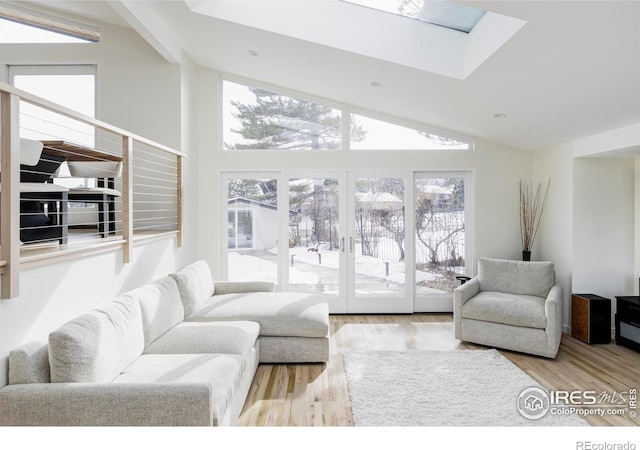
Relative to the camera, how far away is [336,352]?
153 inches

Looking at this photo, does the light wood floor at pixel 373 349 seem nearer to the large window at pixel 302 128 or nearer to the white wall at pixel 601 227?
the white wall at pixel 601 227

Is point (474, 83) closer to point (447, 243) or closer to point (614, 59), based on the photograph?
point (614, 59)

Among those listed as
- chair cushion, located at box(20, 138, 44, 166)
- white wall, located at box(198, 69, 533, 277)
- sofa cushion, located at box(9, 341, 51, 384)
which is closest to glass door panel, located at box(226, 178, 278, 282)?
white wall, located at box(198, 69, 533, 277)

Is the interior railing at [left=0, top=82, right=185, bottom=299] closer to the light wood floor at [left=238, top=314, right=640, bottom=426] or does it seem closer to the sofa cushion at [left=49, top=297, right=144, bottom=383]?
the sofa cushion at [left=49, top=297, right=144, bottom=383]

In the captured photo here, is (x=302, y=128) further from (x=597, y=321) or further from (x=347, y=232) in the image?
(x=597, y=321)

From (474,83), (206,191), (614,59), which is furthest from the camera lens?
(206,191)

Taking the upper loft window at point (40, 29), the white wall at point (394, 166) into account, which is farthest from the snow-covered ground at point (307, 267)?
the upper loft window at point (40, 29)

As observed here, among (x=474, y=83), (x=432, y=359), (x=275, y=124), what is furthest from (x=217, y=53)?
(x=432, y=359)

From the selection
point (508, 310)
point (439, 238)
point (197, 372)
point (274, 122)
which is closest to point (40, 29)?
point (274, 122)

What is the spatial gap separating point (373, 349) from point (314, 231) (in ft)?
6.16

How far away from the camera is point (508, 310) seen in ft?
12.7

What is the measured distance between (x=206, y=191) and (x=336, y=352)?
267cm

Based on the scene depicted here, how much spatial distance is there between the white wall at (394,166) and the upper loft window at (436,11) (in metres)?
2.00

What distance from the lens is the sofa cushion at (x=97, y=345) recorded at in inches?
78.5
